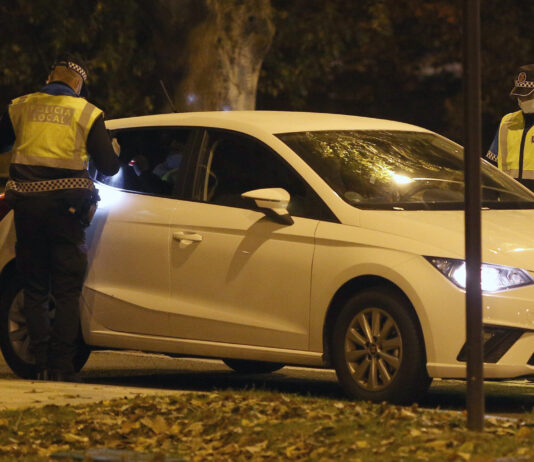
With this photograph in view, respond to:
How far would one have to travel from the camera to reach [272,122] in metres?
9.97

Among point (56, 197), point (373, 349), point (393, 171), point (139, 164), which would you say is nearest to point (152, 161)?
point (139, 164)

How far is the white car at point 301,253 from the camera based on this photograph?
28.2ft

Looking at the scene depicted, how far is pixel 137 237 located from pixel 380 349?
2031 mm

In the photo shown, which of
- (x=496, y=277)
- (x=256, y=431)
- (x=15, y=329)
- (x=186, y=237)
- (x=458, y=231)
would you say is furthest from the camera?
(x=15, y=329)

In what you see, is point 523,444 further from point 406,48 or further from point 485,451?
point 406,48

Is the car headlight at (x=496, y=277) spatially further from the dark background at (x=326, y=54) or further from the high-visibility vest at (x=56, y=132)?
the dark background at (x=326, y=54)

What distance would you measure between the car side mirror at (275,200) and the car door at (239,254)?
1.9 inches

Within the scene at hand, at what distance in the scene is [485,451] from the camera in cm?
711

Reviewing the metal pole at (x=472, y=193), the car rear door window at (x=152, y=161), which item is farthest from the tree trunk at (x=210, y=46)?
the metal pole at (x=472, y=193)

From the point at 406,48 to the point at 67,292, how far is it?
27.6m

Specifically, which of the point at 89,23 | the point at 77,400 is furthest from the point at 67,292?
the point at 89,23

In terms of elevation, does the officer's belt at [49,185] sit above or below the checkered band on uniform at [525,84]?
below

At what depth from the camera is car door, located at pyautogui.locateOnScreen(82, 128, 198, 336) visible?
10.0 meters

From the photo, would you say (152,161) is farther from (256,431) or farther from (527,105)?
(256,431)
